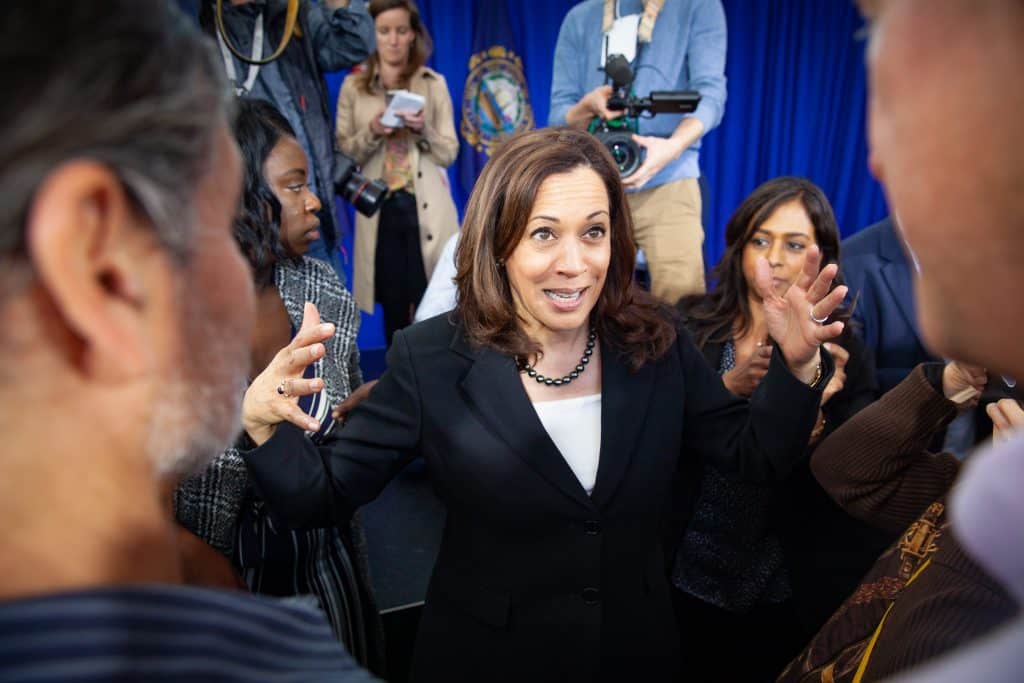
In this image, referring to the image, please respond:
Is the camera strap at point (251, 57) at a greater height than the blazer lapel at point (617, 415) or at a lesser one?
greater

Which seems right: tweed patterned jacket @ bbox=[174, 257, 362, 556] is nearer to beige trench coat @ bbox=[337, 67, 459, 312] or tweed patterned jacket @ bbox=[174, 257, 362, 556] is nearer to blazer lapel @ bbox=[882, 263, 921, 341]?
beige trench coat @ bbox=[337, 67, 459, 312]

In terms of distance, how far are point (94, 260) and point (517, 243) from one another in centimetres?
117

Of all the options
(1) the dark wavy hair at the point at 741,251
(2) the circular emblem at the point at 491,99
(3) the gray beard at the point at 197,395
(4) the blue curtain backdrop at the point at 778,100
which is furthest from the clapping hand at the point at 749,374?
(4) the blue curtain backdrop at the point at 778,100

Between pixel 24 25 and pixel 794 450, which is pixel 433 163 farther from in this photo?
pixel 24 25

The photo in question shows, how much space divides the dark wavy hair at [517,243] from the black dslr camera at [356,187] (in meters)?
1.34

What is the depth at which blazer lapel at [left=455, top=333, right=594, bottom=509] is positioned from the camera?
4.63 feet

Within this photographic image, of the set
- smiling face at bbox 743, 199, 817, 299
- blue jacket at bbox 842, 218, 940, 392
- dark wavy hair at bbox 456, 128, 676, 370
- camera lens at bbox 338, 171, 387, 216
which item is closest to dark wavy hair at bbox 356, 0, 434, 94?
camera lens at bbox 338, 171, 387, 216

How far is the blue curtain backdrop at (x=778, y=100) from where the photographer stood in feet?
18.2

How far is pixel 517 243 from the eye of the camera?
159 cm

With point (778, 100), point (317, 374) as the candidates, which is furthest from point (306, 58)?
point (778, 100)

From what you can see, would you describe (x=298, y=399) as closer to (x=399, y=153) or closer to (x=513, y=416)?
(x=513, y=416)

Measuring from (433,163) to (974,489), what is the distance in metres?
3.43

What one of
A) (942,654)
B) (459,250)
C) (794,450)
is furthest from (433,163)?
(942,654)

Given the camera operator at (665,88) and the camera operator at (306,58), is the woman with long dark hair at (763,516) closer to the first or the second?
the camera operator at (665,88)
